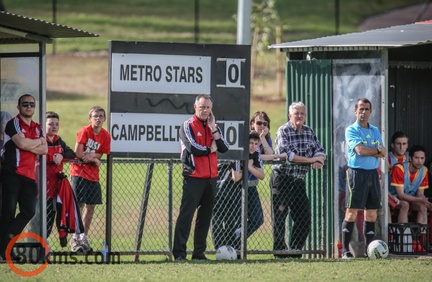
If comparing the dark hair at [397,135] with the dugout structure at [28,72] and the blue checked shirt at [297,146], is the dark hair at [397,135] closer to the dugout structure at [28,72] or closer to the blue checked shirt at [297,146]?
the blue checked shirt at [297,146]

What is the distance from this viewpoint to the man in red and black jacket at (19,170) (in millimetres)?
11109

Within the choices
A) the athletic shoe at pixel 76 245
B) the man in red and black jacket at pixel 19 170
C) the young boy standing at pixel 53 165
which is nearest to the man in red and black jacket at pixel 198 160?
the athletic shoe at pixel 76 245

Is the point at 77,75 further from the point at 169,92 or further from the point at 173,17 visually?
the point at 169,92

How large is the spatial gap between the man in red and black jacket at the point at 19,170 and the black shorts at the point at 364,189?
406 centimetres

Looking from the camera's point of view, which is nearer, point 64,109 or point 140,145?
point 140,145

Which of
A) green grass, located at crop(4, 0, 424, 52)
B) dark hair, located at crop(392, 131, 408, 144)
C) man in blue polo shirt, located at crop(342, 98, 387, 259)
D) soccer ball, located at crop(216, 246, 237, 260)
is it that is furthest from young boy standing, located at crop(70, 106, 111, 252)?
green grass, located at crop(4, 0, 424, 52)

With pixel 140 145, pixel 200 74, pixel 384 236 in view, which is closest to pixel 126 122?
pixel 140 145

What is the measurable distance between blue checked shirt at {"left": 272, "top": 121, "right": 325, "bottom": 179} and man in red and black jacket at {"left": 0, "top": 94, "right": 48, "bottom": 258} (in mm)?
3404

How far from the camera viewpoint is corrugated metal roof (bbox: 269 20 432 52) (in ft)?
40.3

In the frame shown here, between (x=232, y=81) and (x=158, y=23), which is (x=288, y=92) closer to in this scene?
(x=232, y=81)

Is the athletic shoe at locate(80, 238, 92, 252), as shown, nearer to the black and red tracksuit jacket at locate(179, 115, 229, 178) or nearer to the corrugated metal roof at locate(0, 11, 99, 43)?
the black and red tracksuit jacket at locate(179, 115, 229, 178)

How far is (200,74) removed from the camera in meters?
12.1

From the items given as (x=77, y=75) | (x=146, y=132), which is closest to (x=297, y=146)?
(x=146, y=132)

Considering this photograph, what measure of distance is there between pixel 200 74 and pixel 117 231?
574 cm
